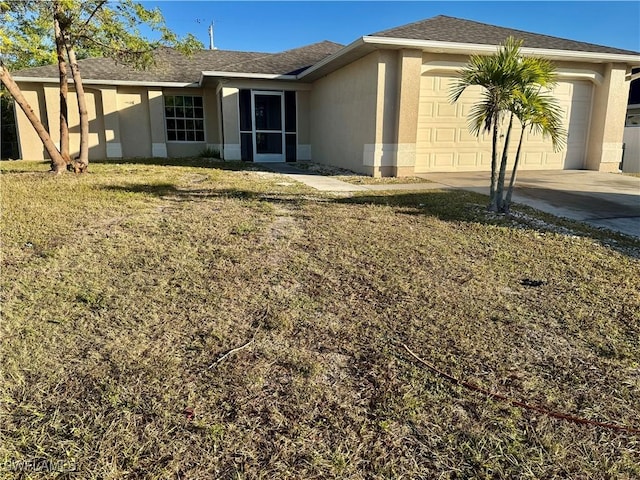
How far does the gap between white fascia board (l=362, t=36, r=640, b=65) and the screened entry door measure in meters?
6.87

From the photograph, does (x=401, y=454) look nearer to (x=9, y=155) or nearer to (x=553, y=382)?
(x=553, y=382)

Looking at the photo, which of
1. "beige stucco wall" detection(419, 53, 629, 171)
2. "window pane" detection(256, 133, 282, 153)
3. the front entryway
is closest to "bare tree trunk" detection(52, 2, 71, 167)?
the front entryway

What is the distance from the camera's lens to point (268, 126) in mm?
16859

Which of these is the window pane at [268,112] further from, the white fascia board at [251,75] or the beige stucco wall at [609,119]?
the beige stucco wall at [609,119]

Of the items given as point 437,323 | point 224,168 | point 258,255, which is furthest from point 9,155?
point 437,323

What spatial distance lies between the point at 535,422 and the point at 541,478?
1.28 ft

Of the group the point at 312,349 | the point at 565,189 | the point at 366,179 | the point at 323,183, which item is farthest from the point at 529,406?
the point at 366,179

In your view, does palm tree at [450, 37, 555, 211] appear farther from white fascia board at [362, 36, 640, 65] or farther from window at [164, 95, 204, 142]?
window at [164, 95, 204, 142]

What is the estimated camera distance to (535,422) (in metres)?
2.33

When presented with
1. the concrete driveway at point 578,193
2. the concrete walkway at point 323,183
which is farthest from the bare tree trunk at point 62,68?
the concrete driveway at point 578,193

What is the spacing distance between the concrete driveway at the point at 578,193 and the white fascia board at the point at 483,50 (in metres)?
3.08

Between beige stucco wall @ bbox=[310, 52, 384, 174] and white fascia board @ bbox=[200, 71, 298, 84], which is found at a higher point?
white fascia board @ bbox=[200, 71, 298, 84]

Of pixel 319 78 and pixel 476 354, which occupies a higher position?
pixel 319 78

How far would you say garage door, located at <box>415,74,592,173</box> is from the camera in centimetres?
1226
